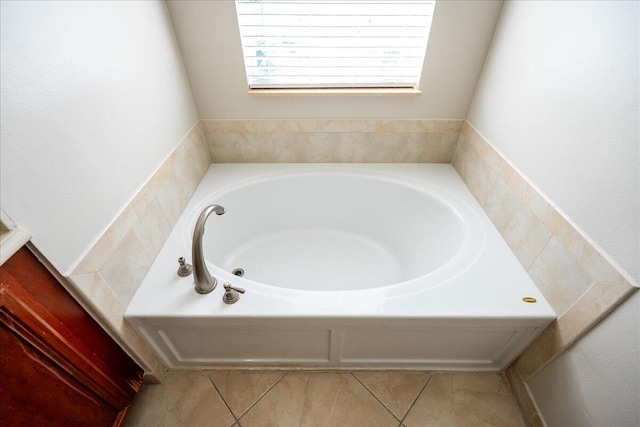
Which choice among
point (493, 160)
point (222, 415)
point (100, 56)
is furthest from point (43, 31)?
point (493, 160)

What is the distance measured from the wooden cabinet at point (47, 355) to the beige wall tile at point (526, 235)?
152 cm

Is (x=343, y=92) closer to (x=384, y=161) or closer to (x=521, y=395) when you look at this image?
(x=384, y=161)

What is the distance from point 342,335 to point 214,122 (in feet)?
4.38

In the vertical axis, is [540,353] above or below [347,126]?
below

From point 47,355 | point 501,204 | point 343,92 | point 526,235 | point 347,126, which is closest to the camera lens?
point 47,355

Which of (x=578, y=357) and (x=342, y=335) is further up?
(x=578, y=357)

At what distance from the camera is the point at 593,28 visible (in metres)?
0.80

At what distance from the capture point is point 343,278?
1.57 m

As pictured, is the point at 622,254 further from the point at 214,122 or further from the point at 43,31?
the point at 214,122

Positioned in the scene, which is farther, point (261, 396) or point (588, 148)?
point (261, 396)

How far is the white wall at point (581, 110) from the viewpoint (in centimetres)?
71

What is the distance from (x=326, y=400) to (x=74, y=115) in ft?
4.35

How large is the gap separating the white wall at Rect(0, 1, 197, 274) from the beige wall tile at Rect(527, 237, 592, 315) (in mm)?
1475

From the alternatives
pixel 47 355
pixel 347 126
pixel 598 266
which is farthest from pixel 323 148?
pixel 47 355
